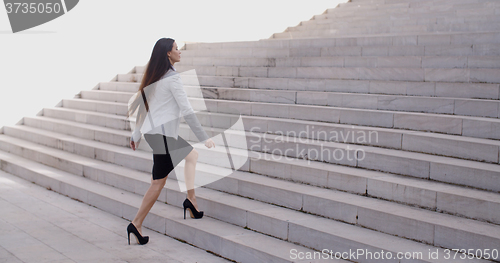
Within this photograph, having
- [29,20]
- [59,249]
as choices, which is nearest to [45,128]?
[29,20]

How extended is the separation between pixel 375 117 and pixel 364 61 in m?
1.69

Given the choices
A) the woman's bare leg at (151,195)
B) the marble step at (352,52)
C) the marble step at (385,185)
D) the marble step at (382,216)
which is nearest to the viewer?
the marble step at (382,216)

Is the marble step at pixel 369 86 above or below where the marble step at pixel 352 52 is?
below

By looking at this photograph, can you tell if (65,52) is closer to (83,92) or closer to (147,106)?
(83,92)

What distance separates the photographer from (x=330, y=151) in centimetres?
544

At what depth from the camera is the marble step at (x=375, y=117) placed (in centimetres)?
502

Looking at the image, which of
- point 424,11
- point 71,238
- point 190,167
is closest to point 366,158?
point 190,167

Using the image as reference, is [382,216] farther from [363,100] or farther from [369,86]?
[369,86]

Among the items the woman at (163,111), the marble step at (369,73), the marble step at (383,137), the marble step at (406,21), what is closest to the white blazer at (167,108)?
the woman at (163,111)

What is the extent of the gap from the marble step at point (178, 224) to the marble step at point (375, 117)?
2149 millimetres

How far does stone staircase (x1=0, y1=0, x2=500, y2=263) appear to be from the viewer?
4.16m

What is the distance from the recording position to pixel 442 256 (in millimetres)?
3584

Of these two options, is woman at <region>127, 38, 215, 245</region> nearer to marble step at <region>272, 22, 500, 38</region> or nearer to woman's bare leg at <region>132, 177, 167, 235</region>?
woman's bare leg at <region>132, 177, 167, 235</region>

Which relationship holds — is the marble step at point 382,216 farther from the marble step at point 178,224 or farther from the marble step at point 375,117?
the marble step at point 375,117
